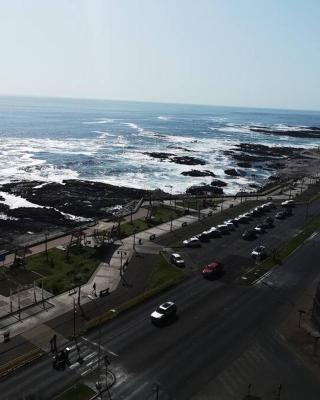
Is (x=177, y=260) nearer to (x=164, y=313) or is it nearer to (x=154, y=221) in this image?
(x=164, y=313)

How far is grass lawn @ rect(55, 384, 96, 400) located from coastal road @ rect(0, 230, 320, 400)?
35.3 inches

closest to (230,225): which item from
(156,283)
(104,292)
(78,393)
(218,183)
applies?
(156,283)

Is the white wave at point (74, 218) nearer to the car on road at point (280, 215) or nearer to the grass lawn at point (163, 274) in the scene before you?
the grass lawn at point (163, 274)

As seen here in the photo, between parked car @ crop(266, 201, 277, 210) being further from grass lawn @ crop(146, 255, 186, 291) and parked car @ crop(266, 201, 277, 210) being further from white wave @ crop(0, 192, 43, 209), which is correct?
white wave @ crop(0, 192, 43, 209)

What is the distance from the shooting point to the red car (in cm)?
5503

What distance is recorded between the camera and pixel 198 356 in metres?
38.2

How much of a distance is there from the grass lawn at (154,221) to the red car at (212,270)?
20.2m

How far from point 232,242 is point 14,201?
188 feet

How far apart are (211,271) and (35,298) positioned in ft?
66.8

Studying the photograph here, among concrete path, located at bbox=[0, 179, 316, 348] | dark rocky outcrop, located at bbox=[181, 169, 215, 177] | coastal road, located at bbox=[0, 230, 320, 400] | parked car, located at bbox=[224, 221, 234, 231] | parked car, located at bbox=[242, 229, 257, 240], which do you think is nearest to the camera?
coastal road, located at bbox=[0, 230, 320, 400]

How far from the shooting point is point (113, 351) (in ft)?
126

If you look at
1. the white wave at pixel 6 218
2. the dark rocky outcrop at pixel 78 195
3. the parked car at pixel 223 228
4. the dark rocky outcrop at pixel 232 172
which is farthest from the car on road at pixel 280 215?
the dark rocky outcrop at pixel 232 172

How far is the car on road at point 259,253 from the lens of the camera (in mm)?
62344

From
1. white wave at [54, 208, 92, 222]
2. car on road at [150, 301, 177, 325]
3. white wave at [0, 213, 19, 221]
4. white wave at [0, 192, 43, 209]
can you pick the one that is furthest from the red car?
white wave at [0, 192, 43, 209]
